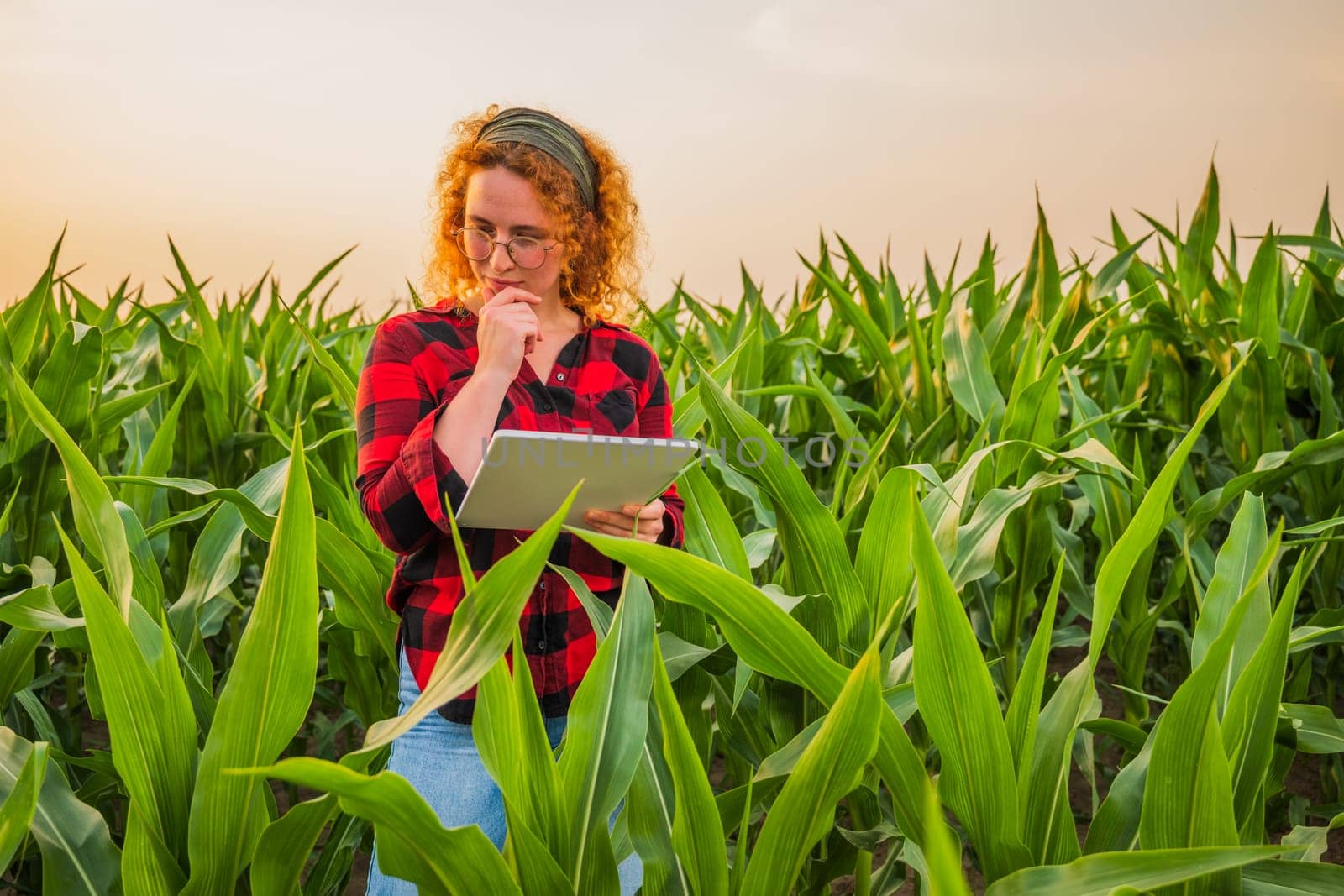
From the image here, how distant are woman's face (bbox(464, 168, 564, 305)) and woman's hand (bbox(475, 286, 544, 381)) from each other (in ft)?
0.20

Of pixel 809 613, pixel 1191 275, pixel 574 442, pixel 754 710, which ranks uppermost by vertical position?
pixel 1191 275

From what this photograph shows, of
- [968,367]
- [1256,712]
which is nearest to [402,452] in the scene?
[1256,712]

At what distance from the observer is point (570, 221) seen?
986mm

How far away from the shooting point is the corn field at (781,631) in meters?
0.59

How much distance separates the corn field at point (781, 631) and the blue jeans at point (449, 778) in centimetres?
6

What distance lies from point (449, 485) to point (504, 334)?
0.41 feet

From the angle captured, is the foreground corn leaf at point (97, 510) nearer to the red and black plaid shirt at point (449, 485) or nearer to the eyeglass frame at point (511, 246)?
the red and black plaid shirt at point (449, 485)

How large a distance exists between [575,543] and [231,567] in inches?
15.8

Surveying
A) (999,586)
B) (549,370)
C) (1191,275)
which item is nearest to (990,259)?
(1191,275)

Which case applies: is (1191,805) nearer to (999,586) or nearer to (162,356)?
(999,586)

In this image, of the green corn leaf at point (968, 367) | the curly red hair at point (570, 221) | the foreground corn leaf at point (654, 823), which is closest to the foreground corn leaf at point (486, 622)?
the foreground corn leaf at point (654, 823)

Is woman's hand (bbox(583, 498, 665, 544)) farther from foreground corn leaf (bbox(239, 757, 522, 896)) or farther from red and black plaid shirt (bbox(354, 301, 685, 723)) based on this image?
foreground corn leaf (bbox(239, 757, 522, 896))

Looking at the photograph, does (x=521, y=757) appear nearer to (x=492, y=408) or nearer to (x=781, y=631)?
(x=781, y=631)

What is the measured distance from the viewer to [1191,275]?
6.14 feet
